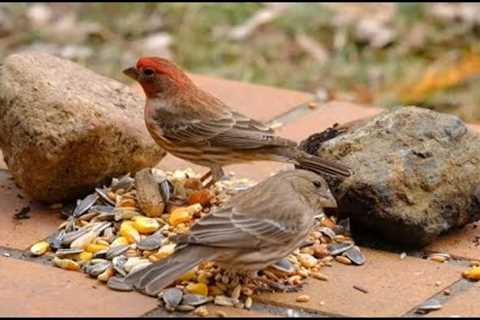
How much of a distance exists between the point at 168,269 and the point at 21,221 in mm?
1203

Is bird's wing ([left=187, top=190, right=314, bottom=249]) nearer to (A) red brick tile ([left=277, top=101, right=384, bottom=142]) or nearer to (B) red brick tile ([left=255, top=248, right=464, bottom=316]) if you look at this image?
(B) red brick tile ([left=255, top=248, right=464, bottom=316])

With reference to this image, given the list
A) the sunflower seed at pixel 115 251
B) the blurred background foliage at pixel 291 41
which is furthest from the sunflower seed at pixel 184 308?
the blurred background foliage at pixel 291 41

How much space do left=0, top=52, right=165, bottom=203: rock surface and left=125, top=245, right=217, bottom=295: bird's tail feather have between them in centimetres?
105

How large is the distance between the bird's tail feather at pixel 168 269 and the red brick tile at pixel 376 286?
300 mm

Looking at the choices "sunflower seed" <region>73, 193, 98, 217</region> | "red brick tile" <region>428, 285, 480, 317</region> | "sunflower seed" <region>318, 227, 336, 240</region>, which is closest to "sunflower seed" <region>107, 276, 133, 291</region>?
"sunflower seed" <region>73, 193, 98, 217</region>

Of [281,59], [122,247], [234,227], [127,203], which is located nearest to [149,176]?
[127,203]

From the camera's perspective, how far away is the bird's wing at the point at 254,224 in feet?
17.0

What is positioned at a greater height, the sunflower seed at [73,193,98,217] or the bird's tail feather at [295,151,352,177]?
the bird's tail feather at [295,151,352,177]

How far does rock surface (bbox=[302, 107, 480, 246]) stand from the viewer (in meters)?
5.77

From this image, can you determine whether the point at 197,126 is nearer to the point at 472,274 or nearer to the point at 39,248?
the point at 39,248

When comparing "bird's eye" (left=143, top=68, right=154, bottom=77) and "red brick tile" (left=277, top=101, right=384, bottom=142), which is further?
"red brick tile" (left=277, top=101, right=384, bottom=142)

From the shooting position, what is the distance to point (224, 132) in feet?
21.9

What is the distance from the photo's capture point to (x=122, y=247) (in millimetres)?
5645

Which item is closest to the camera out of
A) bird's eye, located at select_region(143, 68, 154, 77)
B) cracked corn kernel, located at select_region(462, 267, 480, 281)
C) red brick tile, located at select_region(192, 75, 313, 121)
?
cracked corn kernel, located at select_region(462, 267, 480, 281)
